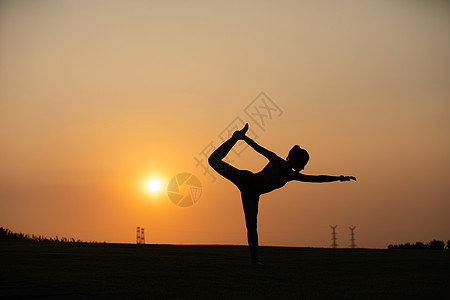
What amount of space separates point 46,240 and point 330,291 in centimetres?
1727

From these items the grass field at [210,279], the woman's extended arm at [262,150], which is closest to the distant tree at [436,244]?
the grass field at [210,279]

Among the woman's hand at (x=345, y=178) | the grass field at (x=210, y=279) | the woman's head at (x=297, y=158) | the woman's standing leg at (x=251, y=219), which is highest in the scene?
the woman's head at (x=297, y=158)

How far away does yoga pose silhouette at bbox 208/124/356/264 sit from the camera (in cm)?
1190

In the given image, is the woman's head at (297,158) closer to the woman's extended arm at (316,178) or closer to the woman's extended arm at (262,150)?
the woman's extended arm at (316,178)

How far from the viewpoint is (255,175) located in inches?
478

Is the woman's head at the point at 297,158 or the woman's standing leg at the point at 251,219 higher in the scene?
the woman's head at the point at 297,158

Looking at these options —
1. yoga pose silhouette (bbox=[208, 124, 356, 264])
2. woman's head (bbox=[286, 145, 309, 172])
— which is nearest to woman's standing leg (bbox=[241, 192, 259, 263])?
yoga pose silhouette (bbox=[208, 124, 356, 264])

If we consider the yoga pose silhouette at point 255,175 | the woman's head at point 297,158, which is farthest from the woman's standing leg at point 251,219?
the woman's head at point 297,158

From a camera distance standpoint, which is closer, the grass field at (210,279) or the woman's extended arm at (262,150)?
the grass field at (210,279)

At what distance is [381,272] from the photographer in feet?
35.7

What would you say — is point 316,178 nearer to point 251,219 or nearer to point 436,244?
point 251,219

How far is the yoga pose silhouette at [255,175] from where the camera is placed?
39.0ft

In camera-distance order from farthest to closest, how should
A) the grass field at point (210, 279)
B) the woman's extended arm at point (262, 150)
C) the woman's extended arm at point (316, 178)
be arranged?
the woman's extended arm at point (316, 178) → the woman's extended arm at point (262, 150) → the grass field at point (210, 279)

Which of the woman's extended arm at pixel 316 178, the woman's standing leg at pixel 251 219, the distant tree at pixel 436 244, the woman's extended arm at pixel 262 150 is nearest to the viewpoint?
the woman's extended arm at pixel 262 150
